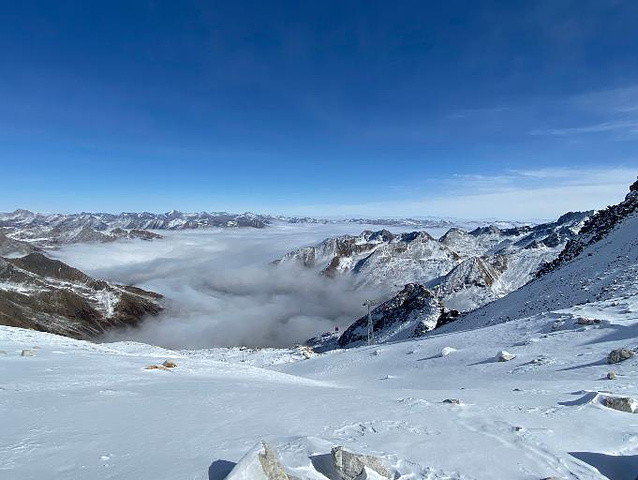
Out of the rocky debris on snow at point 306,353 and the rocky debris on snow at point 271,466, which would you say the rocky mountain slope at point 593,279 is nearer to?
the rocky debris on snow at point 306,353

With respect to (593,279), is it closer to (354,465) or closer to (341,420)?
(341,420)

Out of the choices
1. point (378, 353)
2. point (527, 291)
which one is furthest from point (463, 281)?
point (378, 353)

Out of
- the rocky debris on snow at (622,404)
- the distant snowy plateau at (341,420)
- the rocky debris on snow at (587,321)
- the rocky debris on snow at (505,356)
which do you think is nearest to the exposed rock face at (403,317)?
the rocky debris on snow at (587,321)

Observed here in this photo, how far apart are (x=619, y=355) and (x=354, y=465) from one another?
14152 mm

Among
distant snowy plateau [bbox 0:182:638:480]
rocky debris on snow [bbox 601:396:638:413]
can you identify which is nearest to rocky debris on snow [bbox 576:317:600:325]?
distant snowy plateau [bbox 0:182:638:480]

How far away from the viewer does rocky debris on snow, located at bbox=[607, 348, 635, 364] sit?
15.7m

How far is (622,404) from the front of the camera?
1004cm

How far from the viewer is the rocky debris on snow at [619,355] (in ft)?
51.5

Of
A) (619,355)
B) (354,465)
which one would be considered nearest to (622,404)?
(619,355)

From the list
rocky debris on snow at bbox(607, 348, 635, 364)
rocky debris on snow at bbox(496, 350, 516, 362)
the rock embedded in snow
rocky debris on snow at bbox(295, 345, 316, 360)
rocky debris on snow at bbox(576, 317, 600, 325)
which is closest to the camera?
the rock embedded in snow

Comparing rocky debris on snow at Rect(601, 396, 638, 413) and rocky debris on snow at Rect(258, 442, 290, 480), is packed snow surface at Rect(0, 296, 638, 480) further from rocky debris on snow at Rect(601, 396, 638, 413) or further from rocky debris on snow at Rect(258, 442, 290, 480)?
rocky debris on snow at Rect(258, 442, 290, 480)

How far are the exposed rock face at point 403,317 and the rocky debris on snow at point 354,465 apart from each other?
3174 inches

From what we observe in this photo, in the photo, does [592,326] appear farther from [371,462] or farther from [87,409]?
[87,409]

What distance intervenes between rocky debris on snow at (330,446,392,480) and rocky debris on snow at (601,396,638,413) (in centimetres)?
683
